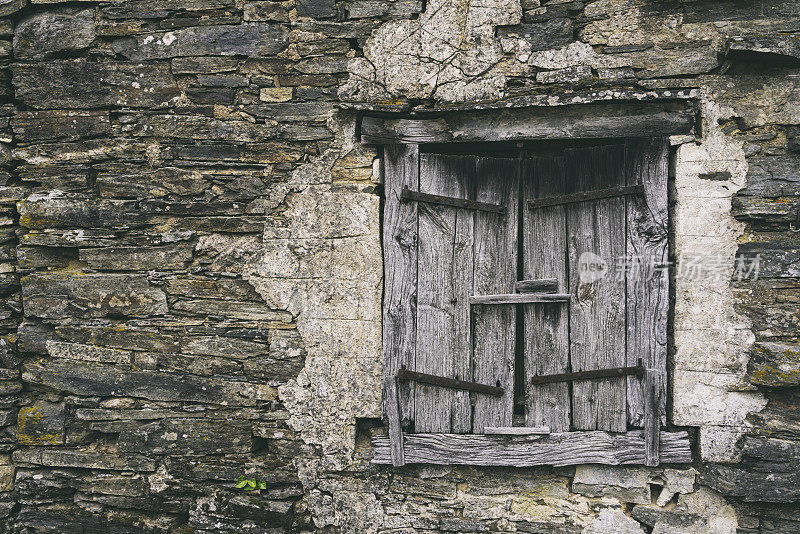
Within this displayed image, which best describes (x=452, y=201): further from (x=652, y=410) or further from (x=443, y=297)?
(x=652, y=410)

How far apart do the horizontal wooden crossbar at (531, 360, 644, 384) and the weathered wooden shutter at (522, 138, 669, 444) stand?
1.1 inches

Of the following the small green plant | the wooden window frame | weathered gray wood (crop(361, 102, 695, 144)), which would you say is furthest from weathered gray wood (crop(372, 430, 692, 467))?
weathered gray wood (crop(361, 102, 695, 144))

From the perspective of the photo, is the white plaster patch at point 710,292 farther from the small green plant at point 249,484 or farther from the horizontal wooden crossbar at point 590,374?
the small green plant at point 249,484

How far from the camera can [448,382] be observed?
315cm

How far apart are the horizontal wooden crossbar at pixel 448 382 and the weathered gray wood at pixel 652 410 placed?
2.56 feet

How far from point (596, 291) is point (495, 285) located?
1.83 feet

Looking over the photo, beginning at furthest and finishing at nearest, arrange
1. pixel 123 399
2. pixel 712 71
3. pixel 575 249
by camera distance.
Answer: pixel 123 399, pixel 575 249, pixel 712 71

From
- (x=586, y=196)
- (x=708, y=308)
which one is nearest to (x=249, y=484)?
(x=586, y=196)

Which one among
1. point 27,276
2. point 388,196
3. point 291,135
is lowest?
point 27,276

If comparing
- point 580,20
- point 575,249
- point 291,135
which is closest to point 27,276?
point 291,135

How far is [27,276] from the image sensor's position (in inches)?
133

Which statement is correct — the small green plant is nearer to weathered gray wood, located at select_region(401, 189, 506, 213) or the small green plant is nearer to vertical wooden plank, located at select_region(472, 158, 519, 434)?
vertical wooden plank, located at select_region(472, 158, 519, 434)

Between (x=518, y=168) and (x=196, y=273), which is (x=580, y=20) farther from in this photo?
(x=196, y=273)

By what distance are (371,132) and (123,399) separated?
2.19 metres
